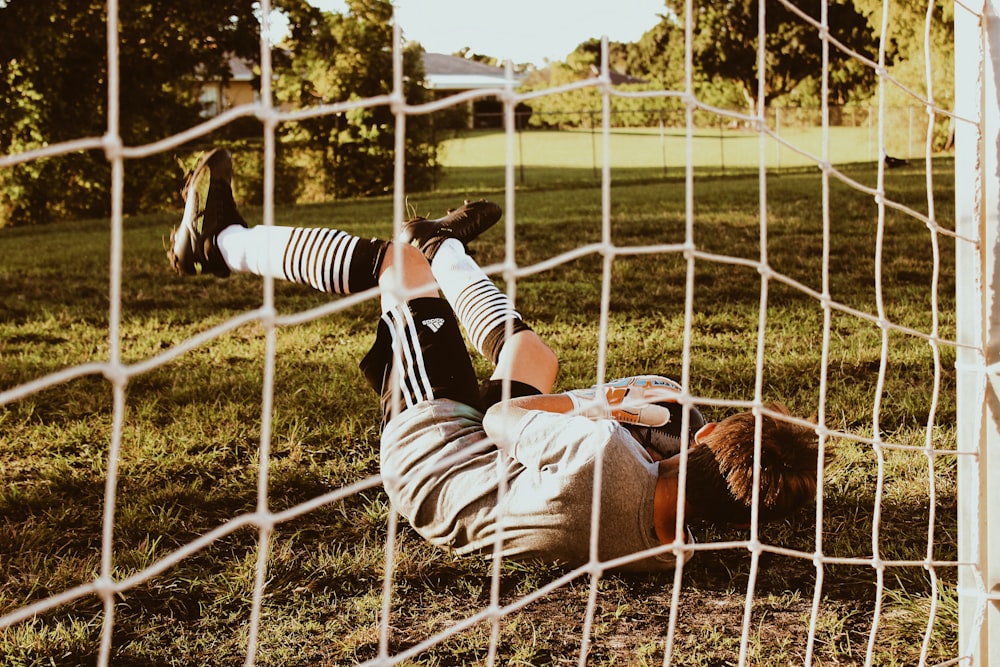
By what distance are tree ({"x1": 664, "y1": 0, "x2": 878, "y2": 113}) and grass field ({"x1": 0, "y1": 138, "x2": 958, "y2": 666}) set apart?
77.9 ft

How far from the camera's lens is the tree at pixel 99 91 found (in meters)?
12.2

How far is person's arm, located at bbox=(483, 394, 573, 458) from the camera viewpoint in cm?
207

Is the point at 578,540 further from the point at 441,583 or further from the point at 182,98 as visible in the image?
the point at 182,98

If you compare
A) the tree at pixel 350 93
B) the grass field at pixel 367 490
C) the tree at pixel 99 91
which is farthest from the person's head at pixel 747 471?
the tree at pixel 350 93

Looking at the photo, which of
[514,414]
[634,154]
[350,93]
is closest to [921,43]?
[634,154]

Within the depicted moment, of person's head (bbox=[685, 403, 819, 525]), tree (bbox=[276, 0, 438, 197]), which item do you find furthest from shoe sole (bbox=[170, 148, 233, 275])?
tree (bbox=[276, 0, 438, 197])

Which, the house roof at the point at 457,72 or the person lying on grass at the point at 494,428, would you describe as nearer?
the person lying on grass at the point at 494,428

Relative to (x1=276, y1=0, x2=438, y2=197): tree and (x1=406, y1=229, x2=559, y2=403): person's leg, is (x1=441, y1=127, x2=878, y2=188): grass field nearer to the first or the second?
(x1=276, y1=0, x2=438, y2=197): tree

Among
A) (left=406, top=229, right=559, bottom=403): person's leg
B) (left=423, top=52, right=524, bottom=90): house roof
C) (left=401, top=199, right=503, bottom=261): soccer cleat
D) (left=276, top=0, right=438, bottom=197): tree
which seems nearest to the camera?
(left=406, top=229, right=559, bottom=403): person's leg

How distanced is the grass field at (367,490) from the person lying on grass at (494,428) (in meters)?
0.15

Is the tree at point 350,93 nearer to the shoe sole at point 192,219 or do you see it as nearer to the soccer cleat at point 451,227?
the soccer cleat at point 451,227

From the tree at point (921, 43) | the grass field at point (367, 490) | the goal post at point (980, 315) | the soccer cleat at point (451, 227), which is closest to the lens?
the goal post at point (980, 315)

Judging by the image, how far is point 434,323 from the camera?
7.64 feet

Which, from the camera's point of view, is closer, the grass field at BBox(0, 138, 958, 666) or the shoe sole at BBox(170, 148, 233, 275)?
the grass field at BBox(0, 138, 958, 666)
